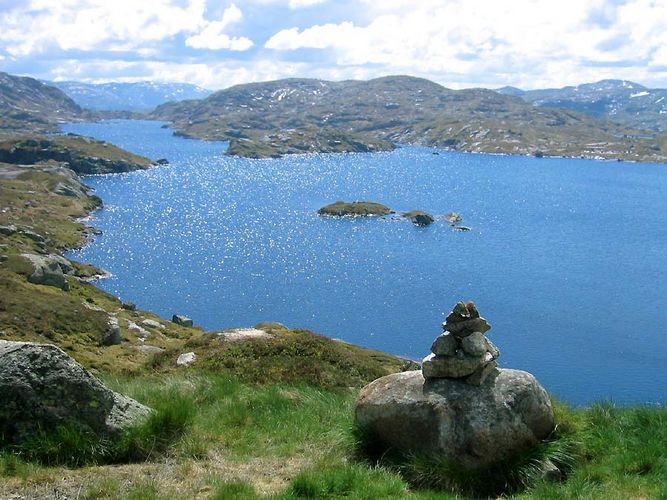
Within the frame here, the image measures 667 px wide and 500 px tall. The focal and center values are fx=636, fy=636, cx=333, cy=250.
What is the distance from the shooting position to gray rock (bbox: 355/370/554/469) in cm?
1234

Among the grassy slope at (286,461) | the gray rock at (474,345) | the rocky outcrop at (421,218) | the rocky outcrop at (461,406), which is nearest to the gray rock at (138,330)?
the grassy slope at (286,461)

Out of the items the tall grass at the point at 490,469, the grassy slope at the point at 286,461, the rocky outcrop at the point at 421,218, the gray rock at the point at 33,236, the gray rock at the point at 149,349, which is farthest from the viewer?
the rocky outcrop at the point at 421,218

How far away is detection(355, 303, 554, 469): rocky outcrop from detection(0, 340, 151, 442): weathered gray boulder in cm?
520

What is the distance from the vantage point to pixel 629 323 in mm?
104000

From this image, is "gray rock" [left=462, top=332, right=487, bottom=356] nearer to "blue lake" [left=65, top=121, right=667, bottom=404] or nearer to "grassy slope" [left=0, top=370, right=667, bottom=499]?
"grassy slope" [left=0, top=370, right=667, bottom=499]

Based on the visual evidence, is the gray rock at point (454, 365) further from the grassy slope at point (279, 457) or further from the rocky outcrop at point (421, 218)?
the rocky outcrop at point (421, 218)

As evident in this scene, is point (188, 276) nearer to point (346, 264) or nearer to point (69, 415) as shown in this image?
point (346, 264)

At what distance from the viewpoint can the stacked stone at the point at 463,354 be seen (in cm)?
1327

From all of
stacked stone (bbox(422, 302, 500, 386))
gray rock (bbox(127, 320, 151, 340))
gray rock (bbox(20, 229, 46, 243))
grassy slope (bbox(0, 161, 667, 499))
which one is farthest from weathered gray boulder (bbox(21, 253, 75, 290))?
stacked stone (bbox(422, 302, 500, 386))

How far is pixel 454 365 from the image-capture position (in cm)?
1334

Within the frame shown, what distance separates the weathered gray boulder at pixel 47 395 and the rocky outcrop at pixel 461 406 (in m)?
5.20

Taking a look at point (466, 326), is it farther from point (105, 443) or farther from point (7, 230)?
point (7, 230)

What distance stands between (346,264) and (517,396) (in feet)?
417

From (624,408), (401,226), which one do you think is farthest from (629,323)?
(624,408)
